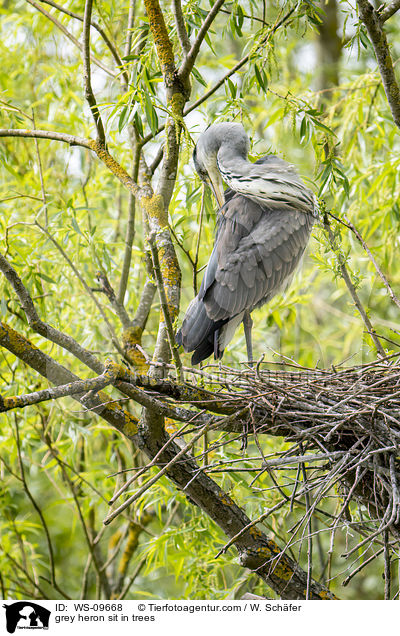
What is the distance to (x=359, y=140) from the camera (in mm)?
4078

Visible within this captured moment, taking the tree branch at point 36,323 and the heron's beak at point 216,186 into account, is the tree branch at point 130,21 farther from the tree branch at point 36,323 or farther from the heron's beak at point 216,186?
the tree branch at point 36,323

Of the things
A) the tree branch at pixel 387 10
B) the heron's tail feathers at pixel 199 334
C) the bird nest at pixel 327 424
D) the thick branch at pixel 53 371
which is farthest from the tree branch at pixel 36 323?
the tree branch at pixel 387 10

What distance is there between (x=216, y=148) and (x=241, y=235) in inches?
17.7

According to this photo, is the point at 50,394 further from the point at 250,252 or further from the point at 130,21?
the point at 130,21

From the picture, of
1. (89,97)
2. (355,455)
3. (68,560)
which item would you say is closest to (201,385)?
(355,455)

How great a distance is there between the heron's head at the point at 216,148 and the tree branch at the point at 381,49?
74cm

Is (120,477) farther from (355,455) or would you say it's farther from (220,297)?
(355,455)

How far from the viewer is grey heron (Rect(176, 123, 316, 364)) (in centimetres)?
290

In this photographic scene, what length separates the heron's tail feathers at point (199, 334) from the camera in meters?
2.84

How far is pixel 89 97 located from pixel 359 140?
1.97 meters

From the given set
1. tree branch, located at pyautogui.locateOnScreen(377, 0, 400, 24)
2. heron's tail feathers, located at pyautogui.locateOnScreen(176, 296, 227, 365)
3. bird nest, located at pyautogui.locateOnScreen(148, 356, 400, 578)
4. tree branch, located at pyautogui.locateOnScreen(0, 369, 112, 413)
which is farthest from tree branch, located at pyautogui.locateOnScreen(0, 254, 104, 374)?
tree branch, located at pyautogui.locateOnScreen(377, 0, 400, 24)
